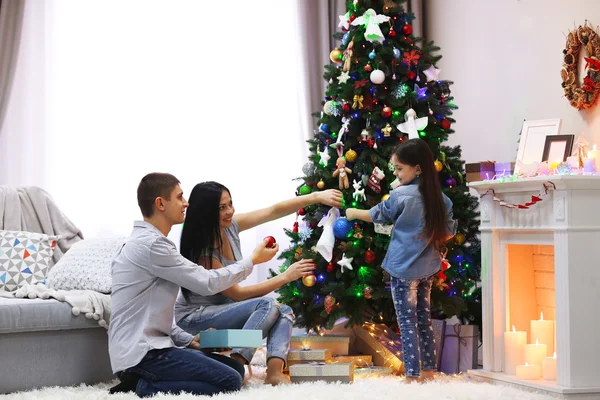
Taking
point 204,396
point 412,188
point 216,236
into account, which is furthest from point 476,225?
point 204,396

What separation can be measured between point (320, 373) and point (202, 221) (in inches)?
35.0

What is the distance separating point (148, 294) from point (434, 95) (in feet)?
6.37

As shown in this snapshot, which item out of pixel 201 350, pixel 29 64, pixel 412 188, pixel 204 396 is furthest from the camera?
pixel 29 64

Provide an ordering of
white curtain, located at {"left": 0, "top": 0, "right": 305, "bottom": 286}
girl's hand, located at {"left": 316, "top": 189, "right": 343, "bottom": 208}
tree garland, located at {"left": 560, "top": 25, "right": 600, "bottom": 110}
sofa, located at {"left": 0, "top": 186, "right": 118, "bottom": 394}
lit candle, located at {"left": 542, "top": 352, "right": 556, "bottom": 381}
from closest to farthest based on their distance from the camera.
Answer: sofa, located at {"left": 0, "top": 186, "right": 118, "bottom": 394} → lit candle, located at {"left": 542, "top": 352, "right": 556, "bottom": 381} → tree garland, located at {"left": 560, "top": 25, "right": 600, "bottom": 110} → girl's hand, located at {"left": 316, "top": 189, "right": 343, "bottom": 208} → white curtain, located at {"left": 0, "top": 0, "right": 305, "bottom": 286}

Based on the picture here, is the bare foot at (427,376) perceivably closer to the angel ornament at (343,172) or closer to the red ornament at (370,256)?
the red ornament at (370,256)

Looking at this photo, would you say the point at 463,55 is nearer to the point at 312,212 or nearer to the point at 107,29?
the point at 312,212

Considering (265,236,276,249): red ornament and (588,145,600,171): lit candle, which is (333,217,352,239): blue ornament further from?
(588,145,600,171): lit candle

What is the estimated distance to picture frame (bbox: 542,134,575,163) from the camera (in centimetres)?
368

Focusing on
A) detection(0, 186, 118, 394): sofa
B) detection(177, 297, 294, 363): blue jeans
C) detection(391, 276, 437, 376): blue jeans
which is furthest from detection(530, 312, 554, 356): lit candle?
detection(0, 186, 118, 394): sofa

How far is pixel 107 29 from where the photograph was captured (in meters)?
5.22

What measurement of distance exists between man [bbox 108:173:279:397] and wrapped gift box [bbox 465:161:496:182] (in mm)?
1452

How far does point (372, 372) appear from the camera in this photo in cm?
399

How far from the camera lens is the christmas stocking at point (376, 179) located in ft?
13.3

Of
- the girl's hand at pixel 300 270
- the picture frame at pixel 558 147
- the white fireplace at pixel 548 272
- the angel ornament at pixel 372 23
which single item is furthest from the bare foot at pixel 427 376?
the angel ornament at pixel 372 23
